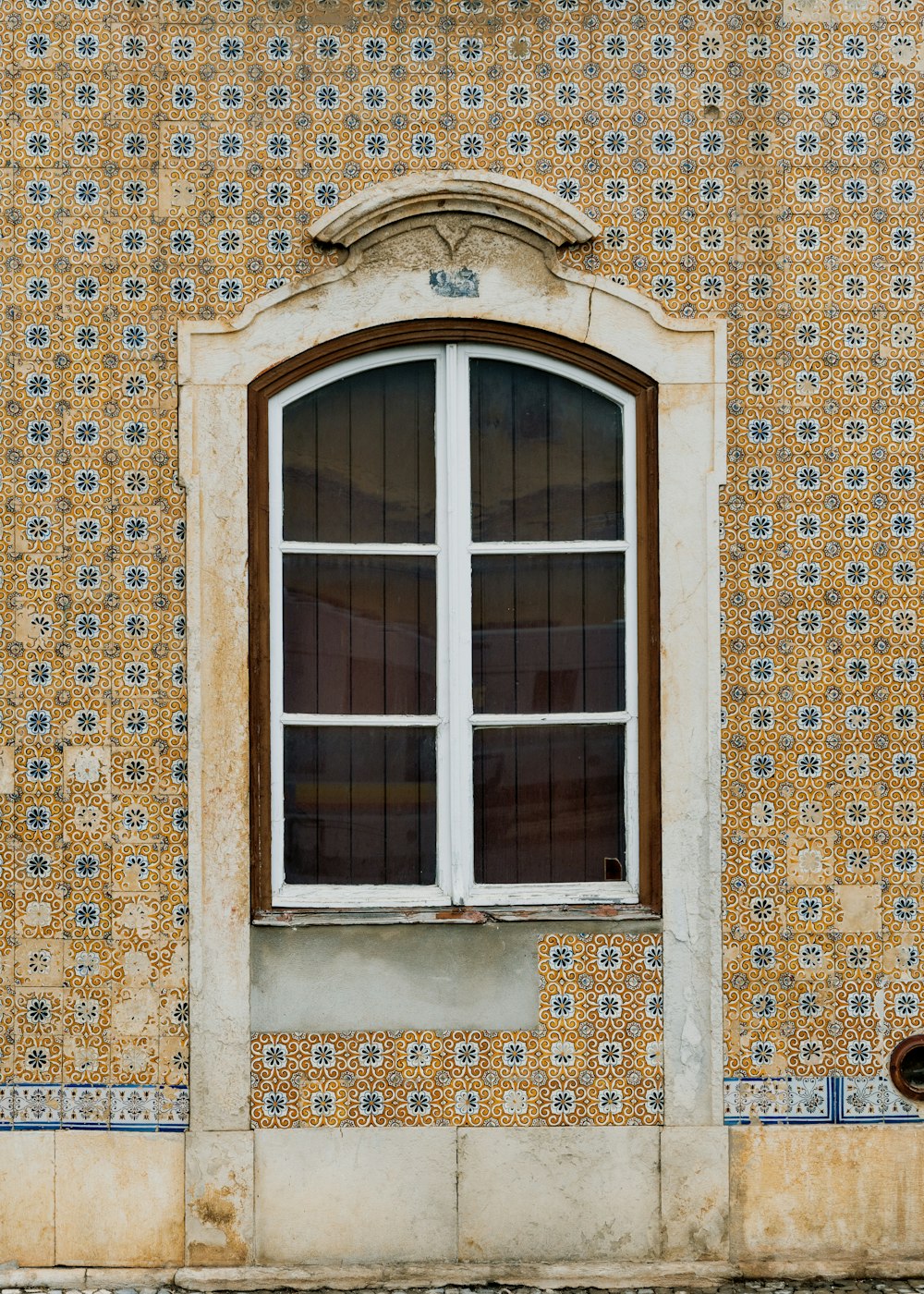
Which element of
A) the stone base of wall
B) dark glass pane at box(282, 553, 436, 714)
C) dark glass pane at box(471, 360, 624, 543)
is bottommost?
the stone base of wall

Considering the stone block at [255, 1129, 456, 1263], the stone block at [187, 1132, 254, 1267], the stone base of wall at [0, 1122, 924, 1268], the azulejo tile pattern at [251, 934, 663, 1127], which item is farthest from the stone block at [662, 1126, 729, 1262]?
the stone block at [187, 1132, 254, 1267]

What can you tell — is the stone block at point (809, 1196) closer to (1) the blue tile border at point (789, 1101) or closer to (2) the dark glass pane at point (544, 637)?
(1) the blue tile border at point (789, 1101)

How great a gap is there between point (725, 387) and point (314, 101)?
5.49 ft

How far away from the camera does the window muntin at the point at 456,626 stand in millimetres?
5570

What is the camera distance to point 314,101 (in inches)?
215

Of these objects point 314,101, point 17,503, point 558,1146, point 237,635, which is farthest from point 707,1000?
point 314,101

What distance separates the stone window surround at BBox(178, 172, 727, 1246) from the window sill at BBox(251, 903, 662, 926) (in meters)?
0.10

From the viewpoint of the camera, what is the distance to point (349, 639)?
5.59m

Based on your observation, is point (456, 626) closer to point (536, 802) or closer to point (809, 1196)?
point (536, 802)

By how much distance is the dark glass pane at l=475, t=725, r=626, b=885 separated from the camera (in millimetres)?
5594

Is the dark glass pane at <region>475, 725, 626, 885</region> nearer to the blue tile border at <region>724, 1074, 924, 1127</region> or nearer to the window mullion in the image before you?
the window mullion

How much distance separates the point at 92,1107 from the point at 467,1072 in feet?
4.10

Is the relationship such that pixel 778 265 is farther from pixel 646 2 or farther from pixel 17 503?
pixel 17 503

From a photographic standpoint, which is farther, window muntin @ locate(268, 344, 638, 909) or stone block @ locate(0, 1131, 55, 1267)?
window muntin @ locate(268, 344, 638, 909)
